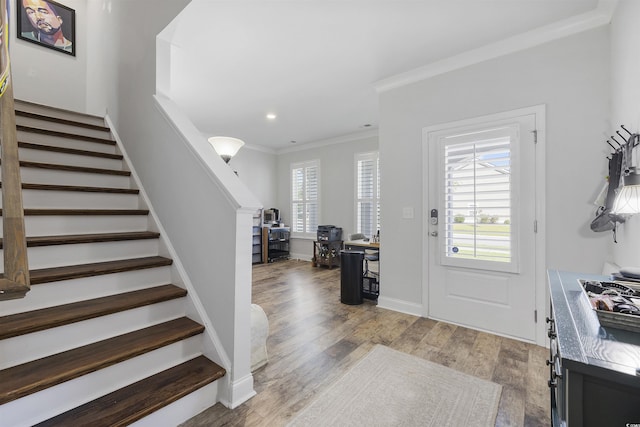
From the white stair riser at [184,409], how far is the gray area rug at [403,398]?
0.47 m

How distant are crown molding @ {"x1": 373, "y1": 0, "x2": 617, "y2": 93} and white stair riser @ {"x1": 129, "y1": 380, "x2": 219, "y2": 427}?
326cm

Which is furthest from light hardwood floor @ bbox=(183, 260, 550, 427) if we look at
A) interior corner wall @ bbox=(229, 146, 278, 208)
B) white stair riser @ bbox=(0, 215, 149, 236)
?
interior corner wall @ bbox=(229, 146, 278, 208)

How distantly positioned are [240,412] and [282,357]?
64 centimetres

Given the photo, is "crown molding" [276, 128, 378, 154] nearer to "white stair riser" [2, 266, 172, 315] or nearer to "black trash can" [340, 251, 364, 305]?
"black trash can" [340, 251, 364, 305]

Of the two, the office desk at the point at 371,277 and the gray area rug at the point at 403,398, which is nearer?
the gray area rug at the point at 403,398

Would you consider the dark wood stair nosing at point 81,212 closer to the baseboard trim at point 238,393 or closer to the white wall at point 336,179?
the baseboard trim at point 238,393

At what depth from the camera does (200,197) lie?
5.87 ft

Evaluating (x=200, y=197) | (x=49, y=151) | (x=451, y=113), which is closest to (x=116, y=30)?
(x=49, y=151)

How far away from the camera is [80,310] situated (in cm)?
150

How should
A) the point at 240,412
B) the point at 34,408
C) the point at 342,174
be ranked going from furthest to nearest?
the point at 342,174 → the point at 240,412 → the point at 34,408

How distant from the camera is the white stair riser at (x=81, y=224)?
73.2 inches

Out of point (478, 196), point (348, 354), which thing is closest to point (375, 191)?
point (478, 196)

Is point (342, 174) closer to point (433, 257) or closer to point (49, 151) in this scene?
point (433, 257)

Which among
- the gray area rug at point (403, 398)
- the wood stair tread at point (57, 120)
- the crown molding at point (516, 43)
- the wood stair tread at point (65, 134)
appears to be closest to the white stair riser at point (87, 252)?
the wood stair tread at point (65, 134)
